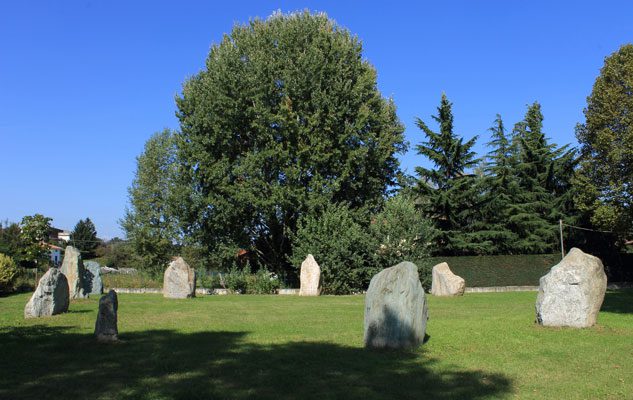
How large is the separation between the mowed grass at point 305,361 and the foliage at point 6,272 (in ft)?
40.9

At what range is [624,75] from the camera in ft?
96.0

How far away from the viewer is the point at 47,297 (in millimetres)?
13430

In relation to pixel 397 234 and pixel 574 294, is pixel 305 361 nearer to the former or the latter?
pixel 574 294

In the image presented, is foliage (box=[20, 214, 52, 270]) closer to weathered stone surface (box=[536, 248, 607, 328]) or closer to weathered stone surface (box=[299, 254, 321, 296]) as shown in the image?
weathered stone surface (box=[299, 254, 321, 296])

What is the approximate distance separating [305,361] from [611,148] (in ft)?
90.2

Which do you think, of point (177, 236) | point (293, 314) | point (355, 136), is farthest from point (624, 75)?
point (177, 236)

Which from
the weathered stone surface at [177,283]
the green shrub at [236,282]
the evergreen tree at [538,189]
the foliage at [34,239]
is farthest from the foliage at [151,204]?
the evergreen tree at [538,189]

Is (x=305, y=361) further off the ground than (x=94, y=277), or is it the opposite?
(x=94, y=277)

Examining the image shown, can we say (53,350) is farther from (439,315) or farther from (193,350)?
(439,315)

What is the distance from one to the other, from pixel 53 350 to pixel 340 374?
4906 mm

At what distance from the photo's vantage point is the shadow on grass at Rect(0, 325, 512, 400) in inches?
239

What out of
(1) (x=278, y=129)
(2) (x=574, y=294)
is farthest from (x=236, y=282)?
(2) (x=574, y=294)

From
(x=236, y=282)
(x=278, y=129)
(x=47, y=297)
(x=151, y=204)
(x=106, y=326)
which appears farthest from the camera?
(x=151, y=204)

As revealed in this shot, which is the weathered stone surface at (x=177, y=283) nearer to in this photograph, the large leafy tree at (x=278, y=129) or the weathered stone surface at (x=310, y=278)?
the weathered stone surface at (x=310, y=278)
